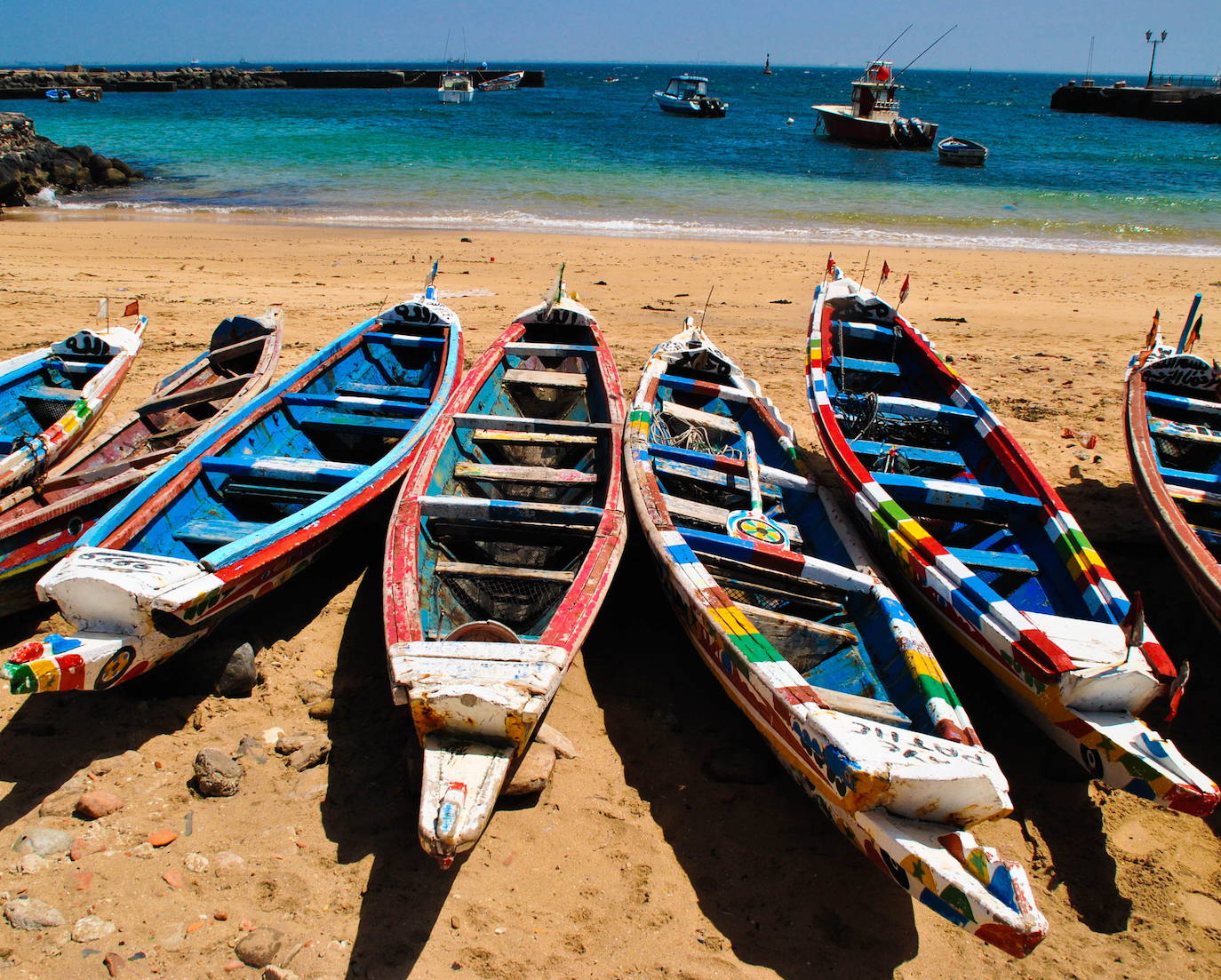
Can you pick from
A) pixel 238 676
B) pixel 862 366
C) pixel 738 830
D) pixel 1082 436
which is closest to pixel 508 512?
pixel 238 676

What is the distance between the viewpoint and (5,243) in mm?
14359

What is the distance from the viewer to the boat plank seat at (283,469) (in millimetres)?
5109

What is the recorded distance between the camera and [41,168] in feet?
71.1

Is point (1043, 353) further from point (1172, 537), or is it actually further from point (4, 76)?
point (4, 76)

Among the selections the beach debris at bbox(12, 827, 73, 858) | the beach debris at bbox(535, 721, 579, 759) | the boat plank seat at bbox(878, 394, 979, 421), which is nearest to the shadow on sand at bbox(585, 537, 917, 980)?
the beach debris at bbox(535, 721, 579, 759)

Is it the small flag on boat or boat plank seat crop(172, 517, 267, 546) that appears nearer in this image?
the small flag on boat

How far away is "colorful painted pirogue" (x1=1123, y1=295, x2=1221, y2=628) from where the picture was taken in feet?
15.3

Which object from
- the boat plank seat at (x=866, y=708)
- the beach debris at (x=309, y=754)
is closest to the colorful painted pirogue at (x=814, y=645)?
the boat plank seat at (x=866, y=708)

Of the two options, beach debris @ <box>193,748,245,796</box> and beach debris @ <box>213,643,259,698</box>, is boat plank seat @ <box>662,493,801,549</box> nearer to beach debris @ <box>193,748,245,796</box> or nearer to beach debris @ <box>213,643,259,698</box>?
beach debris @ <box>213,643,259,698</box>

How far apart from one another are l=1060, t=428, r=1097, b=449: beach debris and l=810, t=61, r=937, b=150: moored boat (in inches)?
1400

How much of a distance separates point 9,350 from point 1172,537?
10945 mm

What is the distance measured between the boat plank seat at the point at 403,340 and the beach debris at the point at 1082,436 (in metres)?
6.23

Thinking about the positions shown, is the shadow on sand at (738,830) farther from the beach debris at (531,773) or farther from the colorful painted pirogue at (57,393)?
the colorful painted pirogue at (57,393)

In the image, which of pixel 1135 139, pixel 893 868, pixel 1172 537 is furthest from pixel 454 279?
pixel 1135 139
